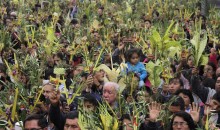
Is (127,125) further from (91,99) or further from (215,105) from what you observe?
(215,105)

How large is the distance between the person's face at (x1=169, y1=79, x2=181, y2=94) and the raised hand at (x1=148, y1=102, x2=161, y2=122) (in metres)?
1.41

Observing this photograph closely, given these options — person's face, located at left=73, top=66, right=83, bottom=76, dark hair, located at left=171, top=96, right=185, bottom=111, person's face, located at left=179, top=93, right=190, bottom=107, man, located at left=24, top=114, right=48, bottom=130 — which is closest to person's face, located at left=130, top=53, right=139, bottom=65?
person's face, located at left=73, top=66, right=83, bottom=76

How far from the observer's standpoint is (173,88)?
7.35 meters

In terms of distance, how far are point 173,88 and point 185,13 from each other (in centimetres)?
660

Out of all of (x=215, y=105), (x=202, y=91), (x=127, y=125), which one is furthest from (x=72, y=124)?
(x=202, y=91)

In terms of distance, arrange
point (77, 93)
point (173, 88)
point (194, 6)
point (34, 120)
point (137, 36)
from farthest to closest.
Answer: point (194, 6) → point (137, 36) → point (173, 88) → point (77, 93) → point (34, 120)

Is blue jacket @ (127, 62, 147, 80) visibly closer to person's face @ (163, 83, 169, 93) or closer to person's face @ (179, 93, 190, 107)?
person's face @ (163, 83, 169, 93)

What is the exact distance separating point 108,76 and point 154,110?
2.16 m

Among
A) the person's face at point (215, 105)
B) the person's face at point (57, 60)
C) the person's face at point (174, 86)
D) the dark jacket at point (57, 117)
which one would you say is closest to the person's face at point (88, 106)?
the dark jacket at point (57, 117)

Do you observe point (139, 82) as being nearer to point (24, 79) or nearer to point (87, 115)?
point (24, 79)

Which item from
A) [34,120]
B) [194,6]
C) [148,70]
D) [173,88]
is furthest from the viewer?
[194,6]

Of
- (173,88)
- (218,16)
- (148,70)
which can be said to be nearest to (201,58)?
(148,70)

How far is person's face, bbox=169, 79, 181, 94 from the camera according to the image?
7.34m

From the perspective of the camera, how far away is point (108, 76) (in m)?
7.92
